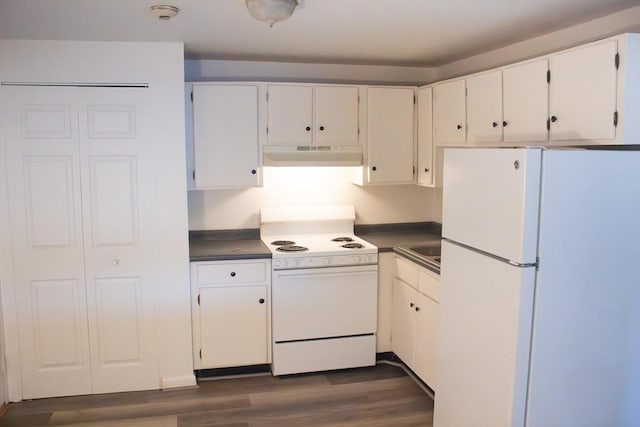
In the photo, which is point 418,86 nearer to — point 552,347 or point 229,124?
point 229,124

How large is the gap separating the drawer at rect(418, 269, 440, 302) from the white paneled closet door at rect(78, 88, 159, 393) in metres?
1.80

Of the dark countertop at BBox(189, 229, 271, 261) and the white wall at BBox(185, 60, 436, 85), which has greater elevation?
the white wall at BBox(185, 60, 436, 85)

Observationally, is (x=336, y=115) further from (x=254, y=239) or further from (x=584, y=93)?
(x=584, y=93)

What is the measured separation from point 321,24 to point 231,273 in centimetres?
176

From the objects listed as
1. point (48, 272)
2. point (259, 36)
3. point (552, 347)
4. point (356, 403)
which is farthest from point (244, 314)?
point (552, 347)

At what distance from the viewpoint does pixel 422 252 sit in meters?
3.82

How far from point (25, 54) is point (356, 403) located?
3.03 metres

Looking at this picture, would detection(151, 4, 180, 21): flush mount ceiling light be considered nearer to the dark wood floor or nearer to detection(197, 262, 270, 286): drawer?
detection(197, 262, 270, 286): drawer

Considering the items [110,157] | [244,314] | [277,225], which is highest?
[110,157]

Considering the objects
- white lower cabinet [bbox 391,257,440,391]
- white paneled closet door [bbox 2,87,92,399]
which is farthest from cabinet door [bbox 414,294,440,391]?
white paneled closet door [bbox 2,87,92,399]

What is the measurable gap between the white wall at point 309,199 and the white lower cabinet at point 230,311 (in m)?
0.61

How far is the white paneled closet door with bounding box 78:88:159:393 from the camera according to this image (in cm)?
334

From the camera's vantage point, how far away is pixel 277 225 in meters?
4.15

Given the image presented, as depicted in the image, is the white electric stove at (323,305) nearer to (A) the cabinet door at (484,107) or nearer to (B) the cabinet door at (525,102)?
(A) the cabinet door at (484,107)
